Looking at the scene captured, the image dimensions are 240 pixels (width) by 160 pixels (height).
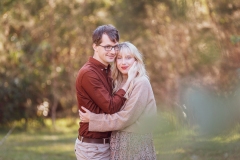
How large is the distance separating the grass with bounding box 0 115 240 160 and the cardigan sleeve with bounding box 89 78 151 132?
25 centimetres

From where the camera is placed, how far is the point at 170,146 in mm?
5449

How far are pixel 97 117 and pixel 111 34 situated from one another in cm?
78

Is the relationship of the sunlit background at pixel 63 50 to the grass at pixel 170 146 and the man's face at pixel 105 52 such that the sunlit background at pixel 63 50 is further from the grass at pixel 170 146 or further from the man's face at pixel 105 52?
the man's face at pixel 105 52

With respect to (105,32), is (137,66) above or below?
below

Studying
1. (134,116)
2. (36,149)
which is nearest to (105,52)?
(134,116)

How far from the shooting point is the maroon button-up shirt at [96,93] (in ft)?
14.7

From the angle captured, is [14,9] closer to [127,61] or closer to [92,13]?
[92,13]

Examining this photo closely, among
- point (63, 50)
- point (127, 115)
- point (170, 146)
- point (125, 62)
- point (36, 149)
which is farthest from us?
point (63, 50)

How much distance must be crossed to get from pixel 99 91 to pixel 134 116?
0.37 meters

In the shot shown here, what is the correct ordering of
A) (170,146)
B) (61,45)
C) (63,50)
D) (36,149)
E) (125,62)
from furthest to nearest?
(63,50)
(61,45)
(36,149)
(170,146)
(125,62)

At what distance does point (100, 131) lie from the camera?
4.54 metres

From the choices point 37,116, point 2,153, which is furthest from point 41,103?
point 2,153

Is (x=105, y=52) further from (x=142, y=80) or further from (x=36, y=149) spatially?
(x=36, y=149)

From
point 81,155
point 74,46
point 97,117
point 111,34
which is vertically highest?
point 74,46
